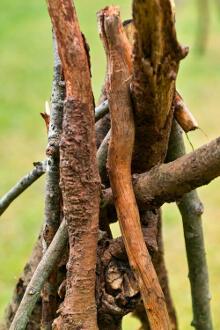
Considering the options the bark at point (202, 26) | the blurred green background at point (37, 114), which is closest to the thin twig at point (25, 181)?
the blurred green background at point (37, 114)

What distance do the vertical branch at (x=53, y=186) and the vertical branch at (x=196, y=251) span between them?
16 cm

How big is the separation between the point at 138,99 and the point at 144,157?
77 mm

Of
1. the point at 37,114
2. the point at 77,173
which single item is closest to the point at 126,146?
the point at 77,173

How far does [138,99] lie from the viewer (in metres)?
0.75

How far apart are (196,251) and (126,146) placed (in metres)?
0.30

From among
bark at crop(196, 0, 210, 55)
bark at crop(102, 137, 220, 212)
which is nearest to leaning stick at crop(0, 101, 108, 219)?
bark at crop(102, 137, 220, 212)

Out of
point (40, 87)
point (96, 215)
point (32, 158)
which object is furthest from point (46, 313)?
point (40, 87)

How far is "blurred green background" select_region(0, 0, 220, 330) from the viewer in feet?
8.18

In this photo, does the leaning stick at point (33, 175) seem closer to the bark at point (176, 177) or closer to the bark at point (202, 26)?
the bark at point (176, 177)

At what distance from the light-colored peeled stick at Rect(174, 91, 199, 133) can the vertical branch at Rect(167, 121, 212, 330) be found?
65mm

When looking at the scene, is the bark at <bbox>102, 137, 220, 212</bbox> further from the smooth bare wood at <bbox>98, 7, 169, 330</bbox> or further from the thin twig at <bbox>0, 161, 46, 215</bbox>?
the thin twig at <bbox>0, 161, 46, 215</bbox>

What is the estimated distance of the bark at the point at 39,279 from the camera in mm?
788

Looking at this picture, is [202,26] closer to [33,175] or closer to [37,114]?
[37,114]

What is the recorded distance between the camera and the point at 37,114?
3725mm
